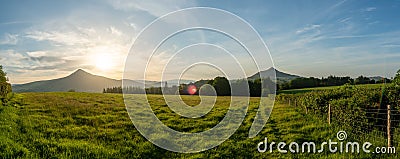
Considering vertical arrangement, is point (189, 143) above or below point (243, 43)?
below

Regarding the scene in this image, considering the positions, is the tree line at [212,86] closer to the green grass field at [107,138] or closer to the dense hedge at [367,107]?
the green grass field at [107,138]

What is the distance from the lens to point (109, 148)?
30.2 feet

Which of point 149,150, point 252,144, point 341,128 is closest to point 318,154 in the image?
point 252,144

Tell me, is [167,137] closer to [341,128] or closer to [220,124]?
[220,124]

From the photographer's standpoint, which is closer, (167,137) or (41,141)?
(41,141)

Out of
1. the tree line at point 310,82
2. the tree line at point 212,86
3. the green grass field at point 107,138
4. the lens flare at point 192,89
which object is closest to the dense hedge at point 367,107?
the green grass field at point 107,138

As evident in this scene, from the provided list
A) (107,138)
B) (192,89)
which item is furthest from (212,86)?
(107,138)

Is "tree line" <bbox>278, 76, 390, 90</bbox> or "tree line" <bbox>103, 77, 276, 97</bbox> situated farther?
"tree line" <bbox>278, 76, 390, 90</bbox>

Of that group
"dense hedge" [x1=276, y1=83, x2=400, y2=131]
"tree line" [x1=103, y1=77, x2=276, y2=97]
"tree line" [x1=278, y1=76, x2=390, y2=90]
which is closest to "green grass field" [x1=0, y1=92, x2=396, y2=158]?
"dense hedge" [x1=276, y1=83, x2=400, y2=131]

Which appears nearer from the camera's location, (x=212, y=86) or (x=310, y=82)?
(x=212, y=86)

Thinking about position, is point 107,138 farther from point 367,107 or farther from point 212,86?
point 367,107

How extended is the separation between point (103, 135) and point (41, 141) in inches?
86.0

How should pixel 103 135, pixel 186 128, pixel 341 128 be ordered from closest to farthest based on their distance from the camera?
pixel 103 135 < pixel 341 128 < pixel 186 128

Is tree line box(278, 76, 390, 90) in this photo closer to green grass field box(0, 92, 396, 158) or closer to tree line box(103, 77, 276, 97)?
tree line box(103, 77, 276, 97)
